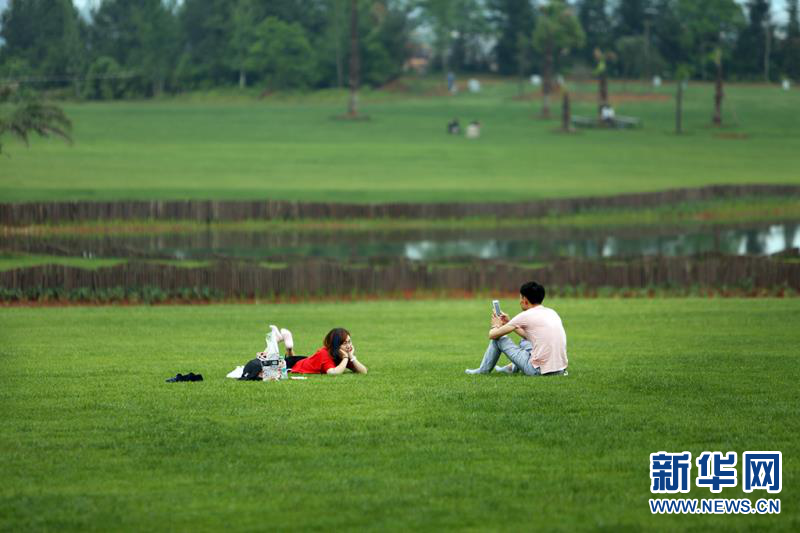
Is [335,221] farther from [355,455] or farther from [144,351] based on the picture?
[355,455]

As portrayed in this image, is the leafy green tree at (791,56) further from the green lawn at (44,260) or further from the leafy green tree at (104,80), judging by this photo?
the green lawn at (44,260)

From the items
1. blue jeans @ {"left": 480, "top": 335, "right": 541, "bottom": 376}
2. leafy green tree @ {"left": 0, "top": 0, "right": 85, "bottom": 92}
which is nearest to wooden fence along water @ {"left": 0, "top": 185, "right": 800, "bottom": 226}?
leafy green tree @ {"left": 0, "top": 0, "right": 85, "bottom": 92}

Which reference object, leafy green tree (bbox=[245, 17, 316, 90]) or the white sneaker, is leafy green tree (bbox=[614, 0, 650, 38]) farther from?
the white sneaker

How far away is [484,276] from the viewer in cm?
3431

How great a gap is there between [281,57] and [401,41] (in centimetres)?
1460

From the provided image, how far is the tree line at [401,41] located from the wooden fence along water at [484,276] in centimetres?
6758

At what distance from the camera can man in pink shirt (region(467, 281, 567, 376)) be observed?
15305 mm

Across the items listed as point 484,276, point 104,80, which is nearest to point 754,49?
point 104,80

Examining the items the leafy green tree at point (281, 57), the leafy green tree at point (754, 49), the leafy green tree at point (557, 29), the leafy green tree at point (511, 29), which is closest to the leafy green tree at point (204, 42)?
the leafy green tree at point (281, 57)

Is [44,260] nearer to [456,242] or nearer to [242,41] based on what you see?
[456,242]

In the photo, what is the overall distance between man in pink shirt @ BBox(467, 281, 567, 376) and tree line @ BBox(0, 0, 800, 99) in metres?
86.4

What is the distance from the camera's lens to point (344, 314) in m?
29.2

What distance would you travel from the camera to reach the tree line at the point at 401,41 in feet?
358

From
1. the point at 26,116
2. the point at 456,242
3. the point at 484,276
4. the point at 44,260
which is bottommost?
the point at 456,242
